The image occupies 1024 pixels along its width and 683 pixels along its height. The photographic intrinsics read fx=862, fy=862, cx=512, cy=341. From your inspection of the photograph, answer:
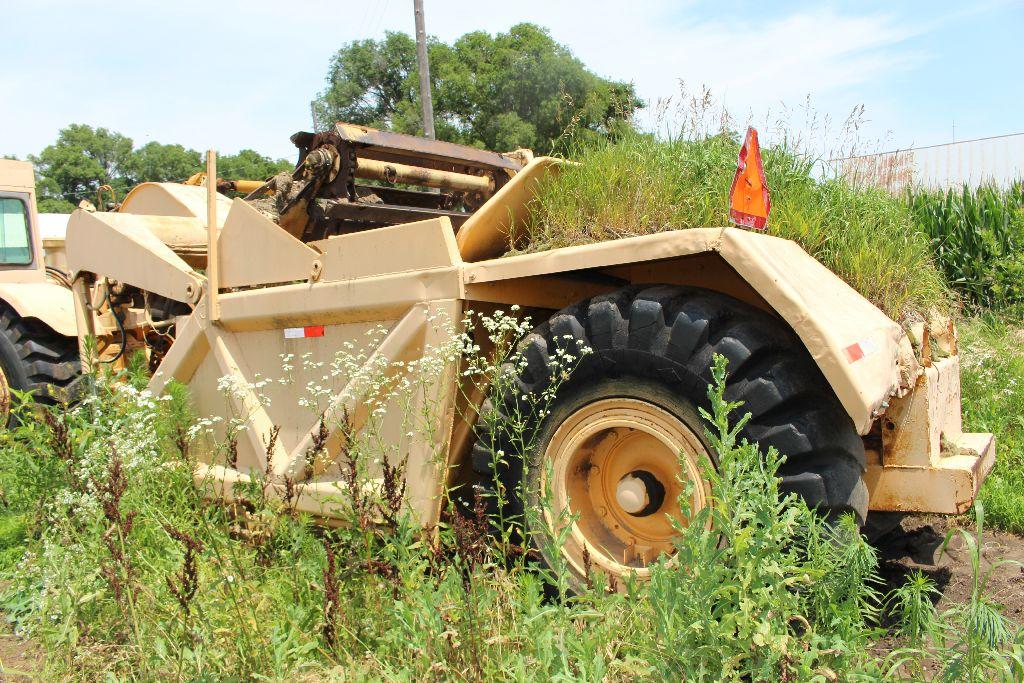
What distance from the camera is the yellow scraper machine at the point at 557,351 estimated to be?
271 cm

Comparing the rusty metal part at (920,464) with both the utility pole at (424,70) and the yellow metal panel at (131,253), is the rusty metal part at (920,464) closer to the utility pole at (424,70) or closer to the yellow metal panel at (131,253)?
the yellow metal panel at (131,253)

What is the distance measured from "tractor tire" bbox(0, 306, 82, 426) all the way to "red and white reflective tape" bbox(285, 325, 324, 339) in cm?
283

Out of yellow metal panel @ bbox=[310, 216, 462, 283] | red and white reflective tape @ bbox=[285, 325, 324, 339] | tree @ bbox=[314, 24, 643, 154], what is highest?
tree @ bbox=[314, 24, 643, 154]

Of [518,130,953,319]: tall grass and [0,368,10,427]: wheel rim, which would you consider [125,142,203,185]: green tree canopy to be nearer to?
[0,368,10,427]: wheel rim

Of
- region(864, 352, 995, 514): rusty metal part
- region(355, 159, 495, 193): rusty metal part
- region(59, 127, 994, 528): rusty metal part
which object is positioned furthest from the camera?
region(355, 159, 495, 193): rusty metal part

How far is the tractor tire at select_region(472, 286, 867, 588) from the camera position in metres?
2.66

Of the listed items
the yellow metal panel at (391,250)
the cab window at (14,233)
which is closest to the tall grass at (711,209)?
the yellow metal panel at (391,250)

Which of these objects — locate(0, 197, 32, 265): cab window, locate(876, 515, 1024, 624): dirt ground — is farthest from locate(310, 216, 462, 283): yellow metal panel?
locate(0, 197, 32, 265): cab window

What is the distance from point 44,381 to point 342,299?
3581mm

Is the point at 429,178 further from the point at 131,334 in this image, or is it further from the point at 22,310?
the point at 22,310

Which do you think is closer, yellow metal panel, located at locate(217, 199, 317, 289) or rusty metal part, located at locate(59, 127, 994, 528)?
rusty metal part, located at locate(59, 127, 994, 528)

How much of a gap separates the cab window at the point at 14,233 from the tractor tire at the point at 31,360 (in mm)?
986

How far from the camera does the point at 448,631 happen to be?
7.81 ft

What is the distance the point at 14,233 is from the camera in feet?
23.7
